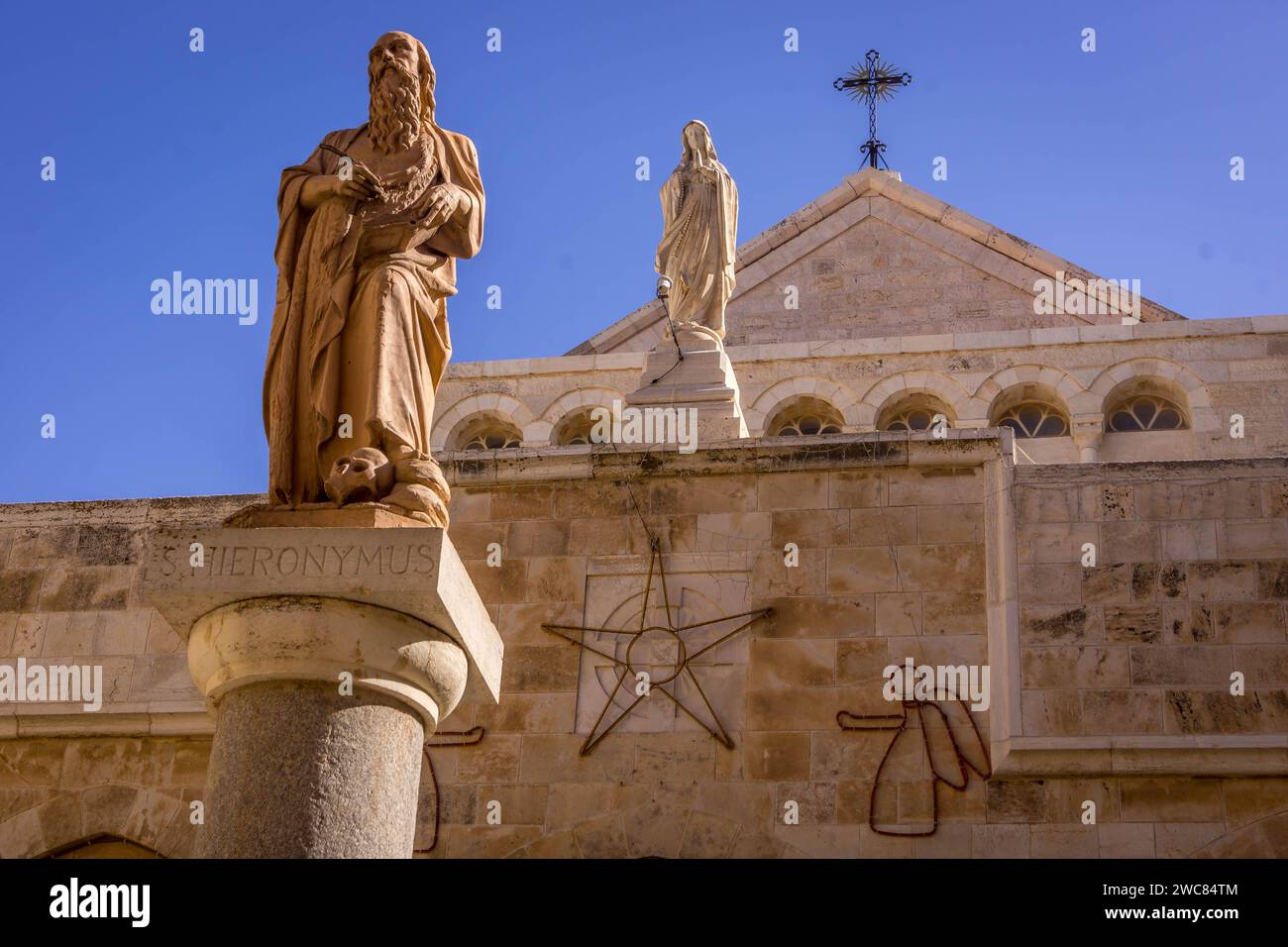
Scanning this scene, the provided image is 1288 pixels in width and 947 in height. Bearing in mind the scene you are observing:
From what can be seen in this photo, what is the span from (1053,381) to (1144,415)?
4.13ft

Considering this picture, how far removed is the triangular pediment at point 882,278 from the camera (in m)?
27.1

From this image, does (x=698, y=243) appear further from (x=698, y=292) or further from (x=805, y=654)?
(x=805, y=654)

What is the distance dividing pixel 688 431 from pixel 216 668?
7070mm

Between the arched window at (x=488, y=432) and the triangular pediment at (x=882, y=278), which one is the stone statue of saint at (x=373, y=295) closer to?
the arched window at (x=488, y=432)

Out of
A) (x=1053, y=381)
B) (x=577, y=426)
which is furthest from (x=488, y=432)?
(x=1053, y=381)

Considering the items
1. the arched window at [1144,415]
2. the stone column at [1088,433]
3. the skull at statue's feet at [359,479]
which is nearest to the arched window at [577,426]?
the stone column at [1088,433]

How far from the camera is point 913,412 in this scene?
25094 mm

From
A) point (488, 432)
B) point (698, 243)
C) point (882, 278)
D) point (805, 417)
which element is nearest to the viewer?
point (698, 243)

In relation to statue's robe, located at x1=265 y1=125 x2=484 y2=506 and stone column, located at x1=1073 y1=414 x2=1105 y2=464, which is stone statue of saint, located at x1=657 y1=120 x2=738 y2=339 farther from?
stone column, located at x1=1073 y1=414 x2=1105 y2=464
